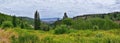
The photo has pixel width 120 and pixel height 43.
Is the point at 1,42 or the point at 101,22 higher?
the point at 1,42

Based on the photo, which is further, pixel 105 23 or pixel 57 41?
pixel 105 23

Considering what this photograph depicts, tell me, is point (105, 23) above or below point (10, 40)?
below

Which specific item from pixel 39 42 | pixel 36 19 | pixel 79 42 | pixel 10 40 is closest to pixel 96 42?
pixel 79 42

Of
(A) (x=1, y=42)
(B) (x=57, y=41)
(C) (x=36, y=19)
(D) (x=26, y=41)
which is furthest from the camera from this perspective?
(C) (x=36, y=19)

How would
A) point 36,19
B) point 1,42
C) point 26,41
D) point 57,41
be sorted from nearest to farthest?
point 1,42 < point 26,41 < point 57,41 < point 36,19

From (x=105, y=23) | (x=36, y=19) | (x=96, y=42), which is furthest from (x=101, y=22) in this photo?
(x=96, y=42)

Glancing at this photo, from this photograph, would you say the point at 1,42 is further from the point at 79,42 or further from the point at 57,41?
the point at 79,42

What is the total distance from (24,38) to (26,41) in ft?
2.79

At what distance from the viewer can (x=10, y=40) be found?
19.4 meters

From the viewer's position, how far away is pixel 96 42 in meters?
21.3

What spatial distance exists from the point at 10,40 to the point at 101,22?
5555 inches

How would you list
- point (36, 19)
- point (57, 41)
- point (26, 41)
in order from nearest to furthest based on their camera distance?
point (26, 41)
point (57, 41)
point (36, 19)

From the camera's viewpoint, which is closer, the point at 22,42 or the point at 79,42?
the point at 22,42

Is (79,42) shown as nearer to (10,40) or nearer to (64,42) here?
(64,42)
